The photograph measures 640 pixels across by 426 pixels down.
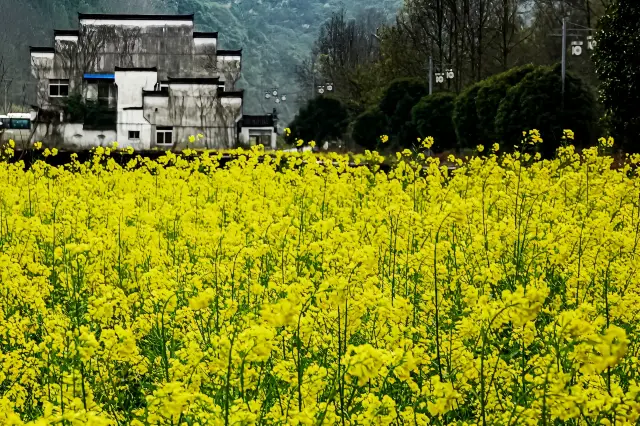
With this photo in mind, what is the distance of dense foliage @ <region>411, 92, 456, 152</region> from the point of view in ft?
102

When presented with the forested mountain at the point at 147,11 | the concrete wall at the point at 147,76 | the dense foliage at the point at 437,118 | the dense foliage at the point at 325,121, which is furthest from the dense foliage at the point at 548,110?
the forested mountain at the point at 147,11

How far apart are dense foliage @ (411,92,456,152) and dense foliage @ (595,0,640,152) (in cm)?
1295

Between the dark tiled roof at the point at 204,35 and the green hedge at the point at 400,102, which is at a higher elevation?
the dark tiled roof at the point at 204,35

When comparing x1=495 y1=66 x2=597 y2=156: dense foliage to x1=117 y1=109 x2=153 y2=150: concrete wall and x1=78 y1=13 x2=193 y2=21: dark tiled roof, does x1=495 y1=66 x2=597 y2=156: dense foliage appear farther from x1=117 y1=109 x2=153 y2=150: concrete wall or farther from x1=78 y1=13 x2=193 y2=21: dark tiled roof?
x1=78 y1=13 x2=193 y2=21: dark tiled roof

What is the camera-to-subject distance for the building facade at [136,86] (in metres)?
42.9

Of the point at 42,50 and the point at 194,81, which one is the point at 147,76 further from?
the point at 42,50

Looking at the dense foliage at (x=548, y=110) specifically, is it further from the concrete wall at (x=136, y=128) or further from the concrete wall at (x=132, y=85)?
the concrete wall at (x=132, y=85)

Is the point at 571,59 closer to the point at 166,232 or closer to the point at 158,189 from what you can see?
the point at 158,189

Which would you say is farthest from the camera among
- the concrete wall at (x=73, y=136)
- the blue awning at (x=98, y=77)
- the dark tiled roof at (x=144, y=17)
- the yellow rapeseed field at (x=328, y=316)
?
the dark tiled roof at (x=144, y=17)

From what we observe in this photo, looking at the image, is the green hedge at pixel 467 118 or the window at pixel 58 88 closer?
the green hedge at pixel 467 118

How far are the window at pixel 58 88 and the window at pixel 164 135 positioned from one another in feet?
21.6

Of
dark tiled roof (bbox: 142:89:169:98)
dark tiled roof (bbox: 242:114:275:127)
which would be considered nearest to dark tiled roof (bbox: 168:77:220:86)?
dark tiled roof (bbox: 142:89:169:98)

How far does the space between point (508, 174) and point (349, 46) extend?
2579 inches

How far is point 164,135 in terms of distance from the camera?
43.0 meters
